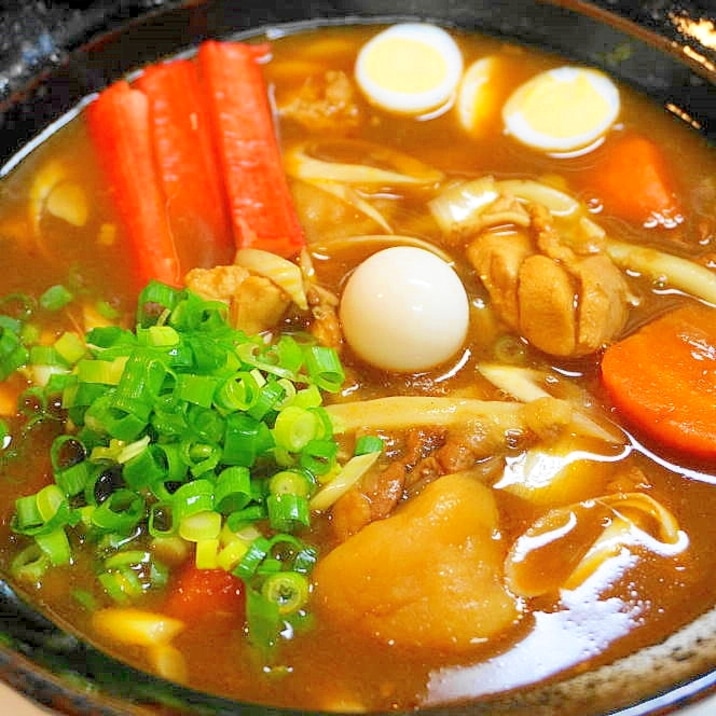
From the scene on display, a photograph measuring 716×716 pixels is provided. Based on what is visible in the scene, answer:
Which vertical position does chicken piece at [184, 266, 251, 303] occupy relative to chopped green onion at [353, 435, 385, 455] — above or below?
above

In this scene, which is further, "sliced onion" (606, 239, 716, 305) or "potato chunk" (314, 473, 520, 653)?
"sliced onion" (606, 239, 716, 305)

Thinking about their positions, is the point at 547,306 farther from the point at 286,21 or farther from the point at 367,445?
the point at 286,21

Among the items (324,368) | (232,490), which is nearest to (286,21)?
(324,368)

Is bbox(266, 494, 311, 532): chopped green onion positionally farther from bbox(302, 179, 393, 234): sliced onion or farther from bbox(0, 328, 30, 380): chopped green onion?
bbox(302, 179, 393, 234): sliced onion

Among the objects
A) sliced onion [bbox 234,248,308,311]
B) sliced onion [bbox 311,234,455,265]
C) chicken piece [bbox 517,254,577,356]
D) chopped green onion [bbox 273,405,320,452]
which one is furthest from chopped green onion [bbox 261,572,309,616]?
sliced onion [bbox 311,234,455,265]

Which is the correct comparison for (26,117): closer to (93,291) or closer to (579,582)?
(93,291)

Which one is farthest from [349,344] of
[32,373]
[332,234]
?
[32,373]
